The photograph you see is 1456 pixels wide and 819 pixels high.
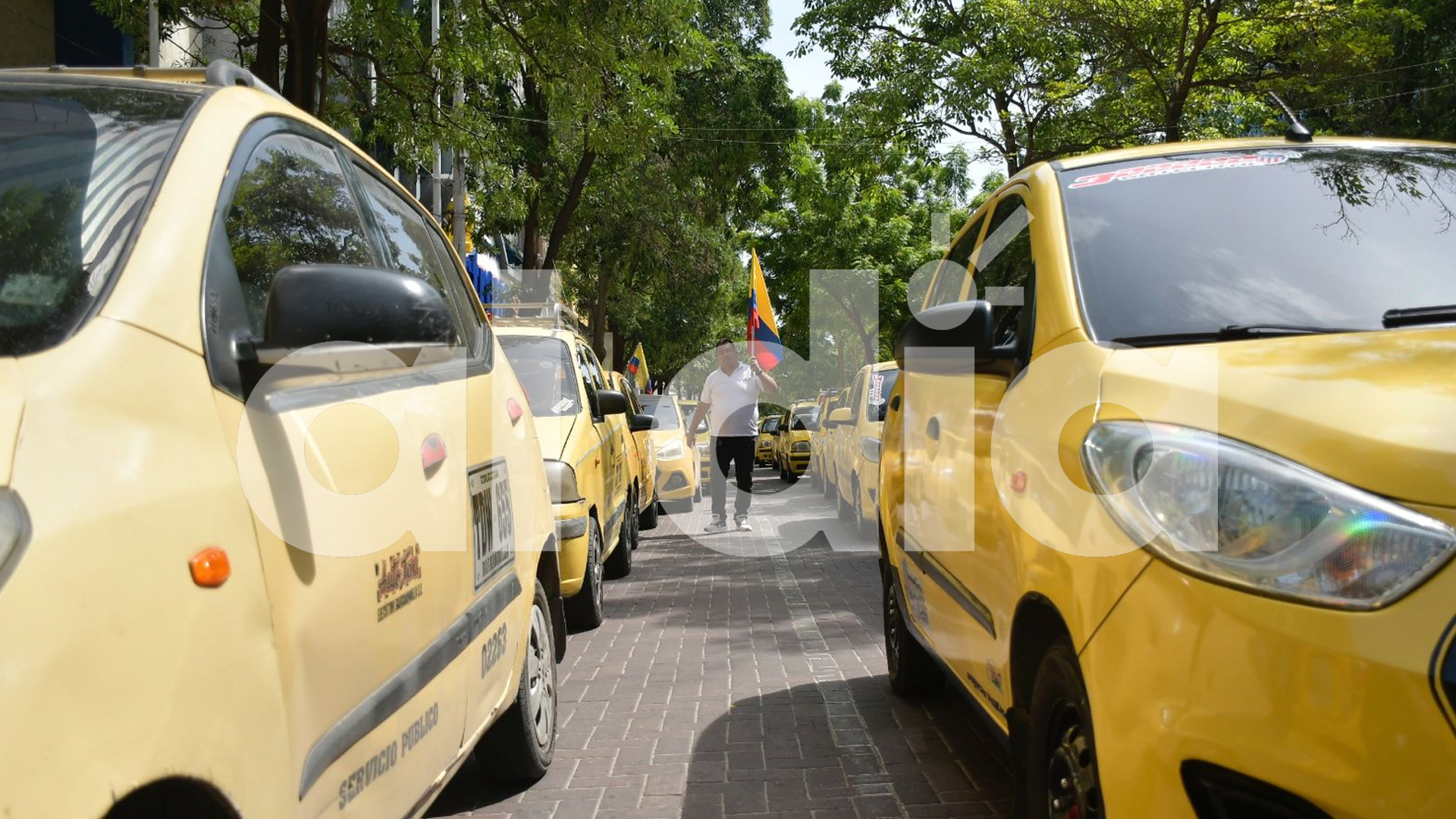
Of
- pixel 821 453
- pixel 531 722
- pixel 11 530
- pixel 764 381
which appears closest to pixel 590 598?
pixel 531 722

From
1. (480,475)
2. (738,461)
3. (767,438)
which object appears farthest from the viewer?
(767,438)

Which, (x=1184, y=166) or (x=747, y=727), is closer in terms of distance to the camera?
(x=1184, y=166)

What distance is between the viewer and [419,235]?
3955mm

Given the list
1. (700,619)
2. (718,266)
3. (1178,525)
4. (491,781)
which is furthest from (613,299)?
(1178,525)

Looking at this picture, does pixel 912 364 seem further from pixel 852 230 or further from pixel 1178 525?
pixel 852 230

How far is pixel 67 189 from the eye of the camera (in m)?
2.15

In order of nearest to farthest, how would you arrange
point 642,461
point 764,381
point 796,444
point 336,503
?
point 336,503 < point 642,461 < point 764,381 < point 796,444

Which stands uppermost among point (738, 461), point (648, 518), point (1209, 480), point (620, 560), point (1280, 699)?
point (1209, 480)

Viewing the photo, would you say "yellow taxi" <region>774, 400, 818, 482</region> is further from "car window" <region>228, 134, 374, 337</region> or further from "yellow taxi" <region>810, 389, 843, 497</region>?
"car window" <region>228, 134, 374, 337</region>

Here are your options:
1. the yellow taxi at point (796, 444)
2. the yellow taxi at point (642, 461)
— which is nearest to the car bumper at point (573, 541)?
the yellow taxi at point (642, 461)

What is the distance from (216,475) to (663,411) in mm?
15029

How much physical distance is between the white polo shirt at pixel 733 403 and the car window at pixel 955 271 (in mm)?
7946

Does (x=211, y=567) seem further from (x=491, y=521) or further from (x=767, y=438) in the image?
(x=767, y=438)

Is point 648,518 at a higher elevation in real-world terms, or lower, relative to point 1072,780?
lower
